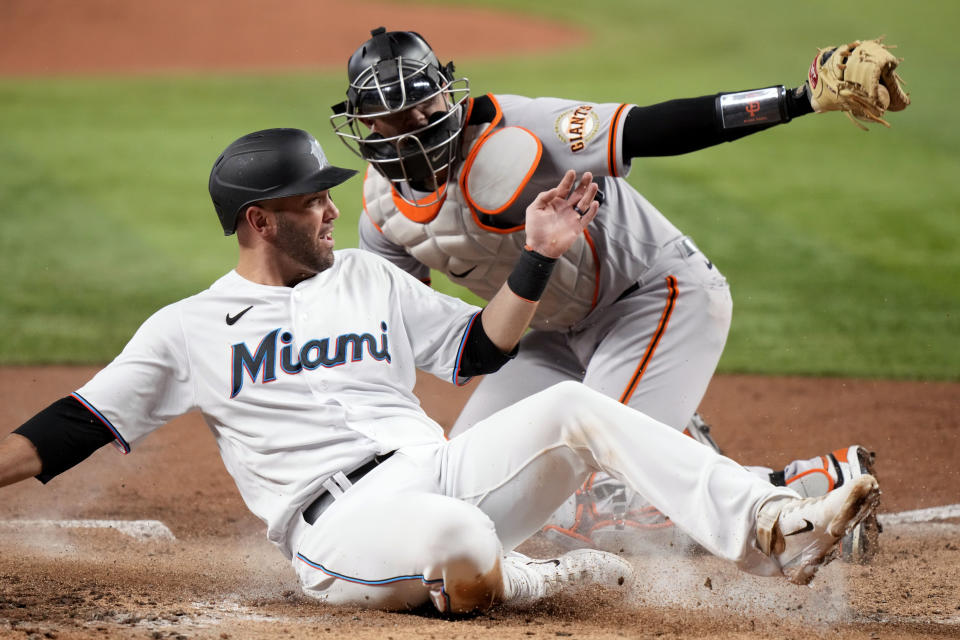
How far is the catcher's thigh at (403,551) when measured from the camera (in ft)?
9.17

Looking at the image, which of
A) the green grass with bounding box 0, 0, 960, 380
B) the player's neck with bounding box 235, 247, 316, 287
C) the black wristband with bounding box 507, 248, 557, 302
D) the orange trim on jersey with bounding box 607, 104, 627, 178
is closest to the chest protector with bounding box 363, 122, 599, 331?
the orange trim on jersey with bounding box 607, 104, 627, 178

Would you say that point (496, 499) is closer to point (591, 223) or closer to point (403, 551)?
point (403, 551)

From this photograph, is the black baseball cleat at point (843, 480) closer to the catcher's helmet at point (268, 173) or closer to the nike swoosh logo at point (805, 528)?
the nike swoosh logo at point (805, 528)

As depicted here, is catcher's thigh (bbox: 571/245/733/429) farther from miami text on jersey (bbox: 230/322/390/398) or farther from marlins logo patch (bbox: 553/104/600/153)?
miami text on jersey (bbox: 230/322/390/398)

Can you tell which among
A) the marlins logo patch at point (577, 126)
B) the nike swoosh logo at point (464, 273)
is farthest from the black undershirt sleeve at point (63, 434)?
the marlins logo patch at point (577, 126)

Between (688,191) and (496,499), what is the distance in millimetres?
7642

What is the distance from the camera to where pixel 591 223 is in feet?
13.2

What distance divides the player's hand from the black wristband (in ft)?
0.09

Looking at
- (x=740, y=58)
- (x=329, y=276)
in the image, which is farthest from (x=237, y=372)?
(x=740, y=58)

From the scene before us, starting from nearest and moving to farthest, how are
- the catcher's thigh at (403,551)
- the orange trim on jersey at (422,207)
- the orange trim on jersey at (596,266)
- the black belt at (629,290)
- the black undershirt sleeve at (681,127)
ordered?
1. the catcher's thigh at (403,551)
2. the black undershirt sleeve at (681,127)
3. the orange trim on jersey at (422,207)
4. the orange trim on jersey at (596,266)
5. the black belt at (629,290)

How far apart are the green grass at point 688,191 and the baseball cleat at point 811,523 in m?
4.32

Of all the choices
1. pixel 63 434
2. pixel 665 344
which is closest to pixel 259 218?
pixel 63 434

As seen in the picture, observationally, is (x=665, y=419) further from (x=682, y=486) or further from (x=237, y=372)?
(x=237, y=372)

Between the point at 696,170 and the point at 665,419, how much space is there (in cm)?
719
